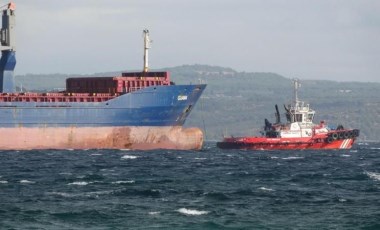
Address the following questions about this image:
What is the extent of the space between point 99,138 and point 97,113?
2.77 m

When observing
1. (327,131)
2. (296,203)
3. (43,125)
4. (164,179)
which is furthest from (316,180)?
(327,131)

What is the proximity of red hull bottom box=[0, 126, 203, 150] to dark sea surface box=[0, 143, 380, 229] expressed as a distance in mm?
17540

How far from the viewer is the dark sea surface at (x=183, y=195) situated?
5001 centimetres

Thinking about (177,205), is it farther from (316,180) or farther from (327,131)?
(327,131)

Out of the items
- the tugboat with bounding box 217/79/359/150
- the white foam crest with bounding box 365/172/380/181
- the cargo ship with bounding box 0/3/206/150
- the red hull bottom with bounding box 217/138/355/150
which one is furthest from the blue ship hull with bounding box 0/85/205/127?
the white foam crest with bounding box 365/172/380/181

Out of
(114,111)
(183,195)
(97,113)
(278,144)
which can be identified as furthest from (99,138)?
(183,195)

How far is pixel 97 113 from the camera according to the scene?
11344 centimetres

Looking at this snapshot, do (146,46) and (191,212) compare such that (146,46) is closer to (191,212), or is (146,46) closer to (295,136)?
(295,136)

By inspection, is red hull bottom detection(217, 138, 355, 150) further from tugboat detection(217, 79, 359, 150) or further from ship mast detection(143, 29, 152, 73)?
ship mast detection(143, 29, 152, 73)

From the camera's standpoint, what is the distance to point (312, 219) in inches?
2016

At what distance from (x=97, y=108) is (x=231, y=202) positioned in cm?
5798

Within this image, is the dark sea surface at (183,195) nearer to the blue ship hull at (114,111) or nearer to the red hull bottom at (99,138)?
the red hull bottom at (99,138)

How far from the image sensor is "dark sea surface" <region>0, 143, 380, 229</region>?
164 feet

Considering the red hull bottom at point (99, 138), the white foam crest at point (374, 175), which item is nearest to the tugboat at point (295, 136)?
the red hull bottom at point (99, 138)
